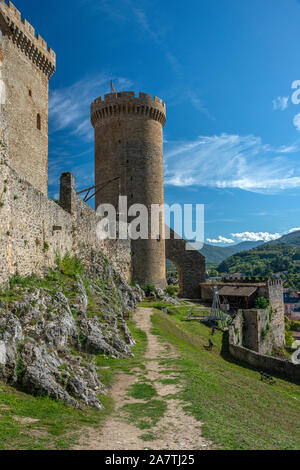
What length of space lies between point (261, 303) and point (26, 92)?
978 inches

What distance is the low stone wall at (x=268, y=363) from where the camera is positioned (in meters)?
17.6

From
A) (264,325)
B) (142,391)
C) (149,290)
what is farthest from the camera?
(264,325)

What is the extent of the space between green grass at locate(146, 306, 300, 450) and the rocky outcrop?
2.47 m

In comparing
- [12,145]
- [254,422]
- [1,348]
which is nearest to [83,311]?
[1,348]

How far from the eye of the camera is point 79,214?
1897 centimetres

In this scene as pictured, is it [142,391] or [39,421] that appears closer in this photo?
[39,421]

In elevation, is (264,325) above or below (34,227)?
below

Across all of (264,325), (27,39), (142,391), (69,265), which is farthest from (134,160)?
(142,391)

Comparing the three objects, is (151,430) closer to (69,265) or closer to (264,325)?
(69,265)

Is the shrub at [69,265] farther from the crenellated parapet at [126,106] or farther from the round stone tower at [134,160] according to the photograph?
the crenellated parapet at [126,106]

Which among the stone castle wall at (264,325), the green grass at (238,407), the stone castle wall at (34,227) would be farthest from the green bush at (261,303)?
the stone castle wall at (34,227)

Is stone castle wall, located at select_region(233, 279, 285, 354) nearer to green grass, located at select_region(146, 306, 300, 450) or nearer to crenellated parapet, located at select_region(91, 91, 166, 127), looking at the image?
green grass, located at select_region(146, 306, 300, 450)

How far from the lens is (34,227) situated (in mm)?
13055

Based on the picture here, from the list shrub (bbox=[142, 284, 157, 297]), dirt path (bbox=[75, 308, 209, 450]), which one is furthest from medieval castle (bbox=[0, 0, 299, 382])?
dirt path (bbox=[75, 308, 209, 450])
